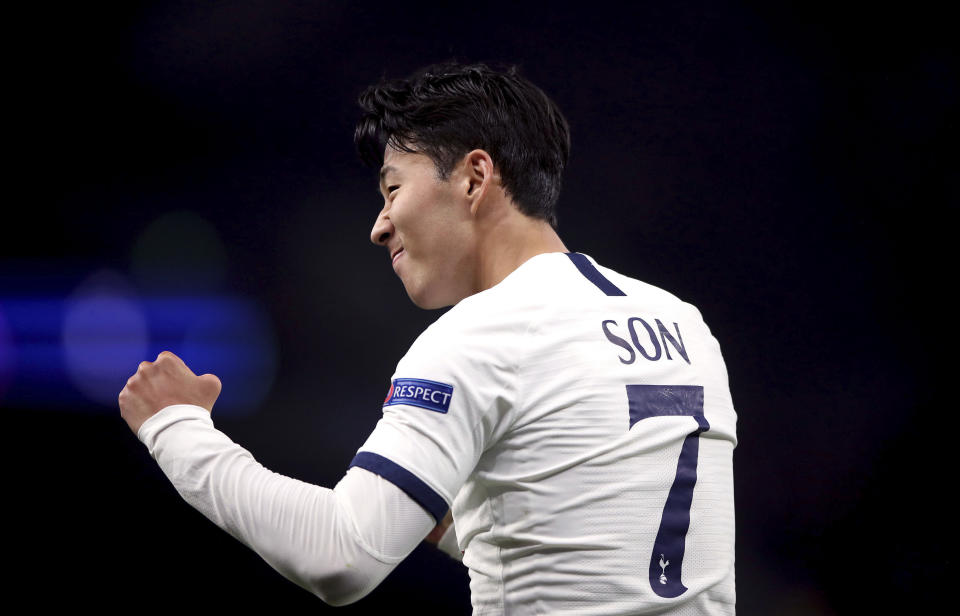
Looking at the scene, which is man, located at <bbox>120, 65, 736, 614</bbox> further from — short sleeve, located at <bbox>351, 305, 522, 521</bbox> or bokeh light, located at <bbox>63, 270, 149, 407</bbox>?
bokeh light, located at <bbox>63, 270, 149, 407</bbox>

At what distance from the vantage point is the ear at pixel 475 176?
1177 millimetres

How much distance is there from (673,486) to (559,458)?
130 millimetres

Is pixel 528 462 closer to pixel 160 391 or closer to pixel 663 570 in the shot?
pixel 663 570

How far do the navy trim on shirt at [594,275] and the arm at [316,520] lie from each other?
352 millimetres

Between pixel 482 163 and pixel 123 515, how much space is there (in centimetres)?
155

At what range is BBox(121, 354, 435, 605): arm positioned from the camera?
2.65 ft

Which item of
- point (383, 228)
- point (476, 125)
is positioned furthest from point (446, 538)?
point (476, 125)

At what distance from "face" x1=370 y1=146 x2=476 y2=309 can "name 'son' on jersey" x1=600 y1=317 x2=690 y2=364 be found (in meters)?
0.28

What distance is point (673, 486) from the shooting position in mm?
925

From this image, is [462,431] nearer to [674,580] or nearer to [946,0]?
[674,580]

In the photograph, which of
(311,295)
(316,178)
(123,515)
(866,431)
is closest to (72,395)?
(123,515)

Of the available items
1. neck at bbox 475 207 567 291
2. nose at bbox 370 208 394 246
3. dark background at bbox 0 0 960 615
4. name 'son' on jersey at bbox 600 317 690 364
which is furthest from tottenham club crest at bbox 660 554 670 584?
dark background at bbox 0 0 960 615

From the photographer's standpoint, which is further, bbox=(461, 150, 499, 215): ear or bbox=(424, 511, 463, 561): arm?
bbox=(424, 511, 463, 561): arm

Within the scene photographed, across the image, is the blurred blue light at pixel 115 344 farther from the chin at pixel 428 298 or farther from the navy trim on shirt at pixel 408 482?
the navy trim on shirt at pixel 408 482
